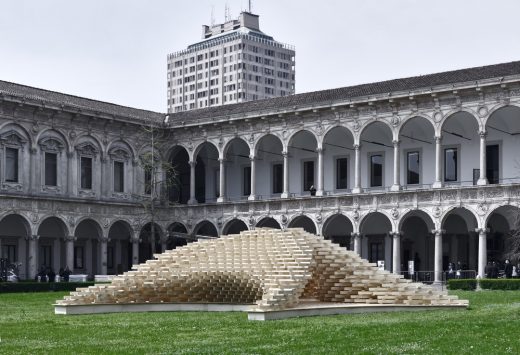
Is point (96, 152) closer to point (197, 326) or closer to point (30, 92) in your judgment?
point (30, 92)

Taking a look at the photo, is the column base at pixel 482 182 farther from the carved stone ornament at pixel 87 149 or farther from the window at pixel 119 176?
the carved stone ornament at pixel 87 149

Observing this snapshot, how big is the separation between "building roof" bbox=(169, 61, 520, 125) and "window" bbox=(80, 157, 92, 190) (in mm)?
5900

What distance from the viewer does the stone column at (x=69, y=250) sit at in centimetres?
5066

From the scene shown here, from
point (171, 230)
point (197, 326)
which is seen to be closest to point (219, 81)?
point (171, 230)

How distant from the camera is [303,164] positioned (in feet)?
178

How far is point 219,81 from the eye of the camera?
14388cm

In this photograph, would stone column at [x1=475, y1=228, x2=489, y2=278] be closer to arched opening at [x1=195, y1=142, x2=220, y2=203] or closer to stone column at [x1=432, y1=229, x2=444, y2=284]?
stone column at [x1=432, y1=229, x2=444, y2=284]

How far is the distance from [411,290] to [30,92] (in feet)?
103

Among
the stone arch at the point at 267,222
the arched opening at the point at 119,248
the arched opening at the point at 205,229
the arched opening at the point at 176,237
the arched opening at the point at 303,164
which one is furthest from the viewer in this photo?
the arched opening at the point at 176,237

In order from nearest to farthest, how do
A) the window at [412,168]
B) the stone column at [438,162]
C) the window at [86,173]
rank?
the stone column at [438,162], the window at [412,168], the window at [86,173]

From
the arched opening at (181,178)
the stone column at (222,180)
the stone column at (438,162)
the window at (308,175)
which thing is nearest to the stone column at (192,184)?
the stone column at (222,180)

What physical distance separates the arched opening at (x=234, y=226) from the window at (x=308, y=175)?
3950mm

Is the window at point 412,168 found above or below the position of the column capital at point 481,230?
above

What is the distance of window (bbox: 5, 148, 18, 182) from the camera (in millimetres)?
48625
